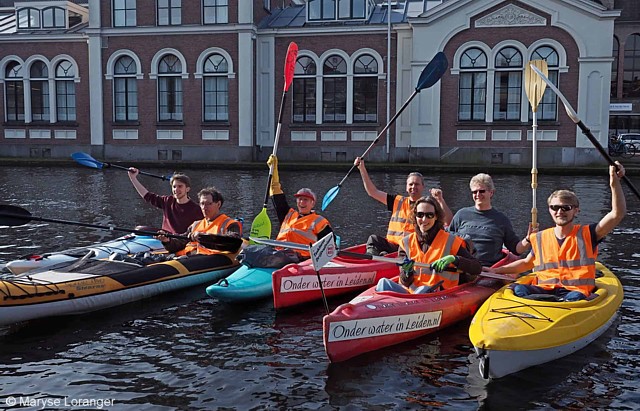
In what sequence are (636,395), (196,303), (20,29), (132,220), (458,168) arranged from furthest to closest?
(20,29), (458,168), (132,220), (196,303), (636,395)

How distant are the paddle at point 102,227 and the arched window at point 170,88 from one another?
909 inches

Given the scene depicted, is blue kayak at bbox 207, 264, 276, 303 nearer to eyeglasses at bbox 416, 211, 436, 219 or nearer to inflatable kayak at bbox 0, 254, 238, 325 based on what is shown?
inflatable kayak at bbox 0, 254, 238, 325

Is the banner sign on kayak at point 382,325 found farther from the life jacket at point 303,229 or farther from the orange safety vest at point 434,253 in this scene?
the life jacket at point 303,229

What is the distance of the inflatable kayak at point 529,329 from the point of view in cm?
602

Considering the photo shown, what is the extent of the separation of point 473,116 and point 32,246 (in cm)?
2143

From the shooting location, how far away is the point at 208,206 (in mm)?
9391

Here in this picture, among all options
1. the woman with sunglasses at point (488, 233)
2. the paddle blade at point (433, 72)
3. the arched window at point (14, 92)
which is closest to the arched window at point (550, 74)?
the paddle blade at point (433, 72)

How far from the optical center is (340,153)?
31016 mm

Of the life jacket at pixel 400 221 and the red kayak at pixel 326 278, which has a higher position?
the life jacket at pixel 400 221

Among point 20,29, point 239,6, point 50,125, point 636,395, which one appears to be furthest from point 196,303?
point 20,29

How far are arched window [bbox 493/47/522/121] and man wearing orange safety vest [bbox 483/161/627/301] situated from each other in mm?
22776

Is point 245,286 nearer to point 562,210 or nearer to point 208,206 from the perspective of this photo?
point 208,206

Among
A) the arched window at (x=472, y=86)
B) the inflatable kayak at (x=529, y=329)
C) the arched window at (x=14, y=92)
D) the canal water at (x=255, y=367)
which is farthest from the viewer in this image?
the arched window at (x=14, y=92)

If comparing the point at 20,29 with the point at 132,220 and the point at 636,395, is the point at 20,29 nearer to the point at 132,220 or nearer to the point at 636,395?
the point at 132,220
